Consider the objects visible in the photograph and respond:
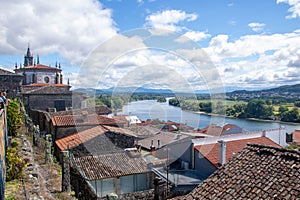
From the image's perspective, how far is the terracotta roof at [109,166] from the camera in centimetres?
797

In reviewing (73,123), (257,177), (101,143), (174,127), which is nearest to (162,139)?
(174,127)

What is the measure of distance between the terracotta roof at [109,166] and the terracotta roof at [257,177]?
3.97 metres

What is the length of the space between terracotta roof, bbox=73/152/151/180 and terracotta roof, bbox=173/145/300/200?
13.0ft

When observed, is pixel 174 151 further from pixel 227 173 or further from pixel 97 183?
pixel 227 173

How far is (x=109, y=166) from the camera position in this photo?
28.1 feet

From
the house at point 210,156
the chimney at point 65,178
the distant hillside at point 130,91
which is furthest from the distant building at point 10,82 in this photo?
the distant hillside at point 130,91

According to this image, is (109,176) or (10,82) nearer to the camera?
(109,176)

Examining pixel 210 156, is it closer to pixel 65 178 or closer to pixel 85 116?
pixel 65 178

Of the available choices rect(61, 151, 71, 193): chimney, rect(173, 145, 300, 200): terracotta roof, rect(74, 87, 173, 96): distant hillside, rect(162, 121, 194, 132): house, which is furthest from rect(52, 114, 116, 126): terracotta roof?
rect(173, 145, 300, 200): terracotta roof

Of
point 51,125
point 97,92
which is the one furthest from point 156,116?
point 51,125

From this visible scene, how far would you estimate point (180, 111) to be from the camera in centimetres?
543

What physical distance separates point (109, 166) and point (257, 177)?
17.5 feet

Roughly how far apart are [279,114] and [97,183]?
47550mm

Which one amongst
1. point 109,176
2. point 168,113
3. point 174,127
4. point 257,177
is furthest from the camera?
point 109,176
